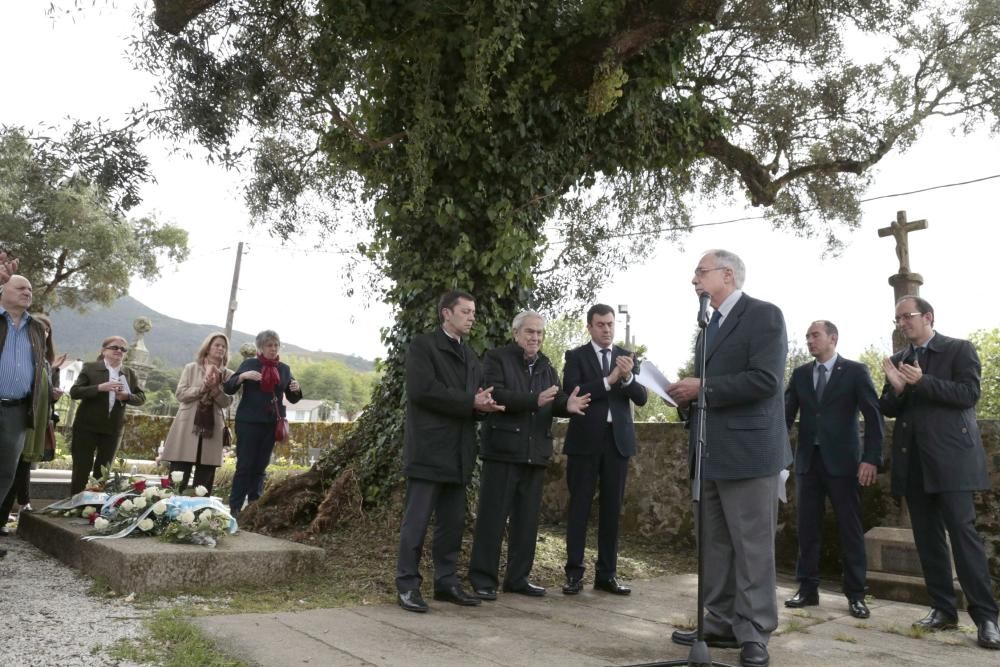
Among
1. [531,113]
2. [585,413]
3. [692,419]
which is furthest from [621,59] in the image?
[692,419]

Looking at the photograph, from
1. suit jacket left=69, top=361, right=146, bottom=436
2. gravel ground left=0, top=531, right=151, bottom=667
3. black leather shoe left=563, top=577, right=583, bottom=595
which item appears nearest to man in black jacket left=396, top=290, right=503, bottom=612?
black leather shoe left=563, top=577, right=583, bottom=595

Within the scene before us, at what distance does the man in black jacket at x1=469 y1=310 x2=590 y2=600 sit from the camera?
15.2 feet

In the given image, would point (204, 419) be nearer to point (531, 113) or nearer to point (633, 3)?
point (531, 113)

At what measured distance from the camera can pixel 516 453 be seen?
471 centimetres

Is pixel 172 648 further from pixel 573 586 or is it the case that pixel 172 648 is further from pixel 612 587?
pixel 612 587

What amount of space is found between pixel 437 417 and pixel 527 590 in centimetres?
124

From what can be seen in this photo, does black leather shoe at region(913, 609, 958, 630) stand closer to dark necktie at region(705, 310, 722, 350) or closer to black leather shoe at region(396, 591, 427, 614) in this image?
dark necktie at region(705, 310, 722, 350)

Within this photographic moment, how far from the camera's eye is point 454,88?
6.10m

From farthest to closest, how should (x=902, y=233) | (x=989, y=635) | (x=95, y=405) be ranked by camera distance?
(x=902, y=233), (x=95, y=405), (x=989, y=635)

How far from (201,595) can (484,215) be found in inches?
134

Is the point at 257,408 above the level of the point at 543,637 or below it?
above

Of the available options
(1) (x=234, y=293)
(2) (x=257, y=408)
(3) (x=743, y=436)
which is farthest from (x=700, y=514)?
(1) (x=234, y=293)

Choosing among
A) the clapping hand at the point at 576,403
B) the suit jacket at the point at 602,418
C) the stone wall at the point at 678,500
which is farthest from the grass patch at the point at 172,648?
the stone wall at the point at 678,500

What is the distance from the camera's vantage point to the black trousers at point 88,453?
677 centimetres
